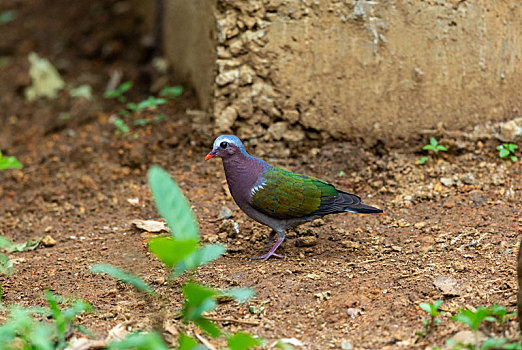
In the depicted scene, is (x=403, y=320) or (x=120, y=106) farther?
(x=120, y=106)

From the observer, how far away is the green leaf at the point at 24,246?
4.60 meters

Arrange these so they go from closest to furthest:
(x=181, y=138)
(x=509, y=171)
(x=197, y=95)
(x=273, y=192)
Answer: (x=273, y=192)
(x=509, y=171)
(x=181, y=138)
(x=197, y=95)

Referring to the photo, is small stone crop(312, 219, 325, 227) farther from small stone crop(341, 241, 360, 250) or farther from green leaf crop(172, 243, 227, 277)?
green leaf crop(172, 243, 227, 277)

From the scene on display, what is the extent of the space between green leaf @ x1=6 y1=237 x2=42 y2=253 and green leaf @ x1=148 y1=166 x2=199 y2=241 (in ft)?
7.79

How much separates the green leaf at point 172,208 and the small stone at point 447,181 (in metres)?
2.90

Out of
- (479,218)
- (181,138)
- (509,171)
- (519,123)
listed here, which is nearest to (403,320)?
(479,218)

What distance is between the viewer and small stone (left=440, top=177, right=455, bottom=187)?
16.2 ft

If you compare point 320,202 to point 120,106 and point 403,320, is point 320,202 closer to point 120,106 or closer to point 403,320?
point 403,320

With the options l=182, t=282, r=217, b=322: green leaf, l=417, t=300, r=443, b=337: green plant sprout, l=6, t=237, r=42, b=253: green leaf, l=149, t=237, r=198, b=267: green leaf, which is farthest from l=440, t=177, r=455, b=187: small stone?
l=6, t=237, r=42, b=253: green leaf

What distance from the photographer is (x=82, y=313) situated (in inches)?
135

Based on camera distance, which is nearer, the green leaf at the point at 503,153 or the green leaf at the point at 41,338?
the green leaf at the point at 41,338

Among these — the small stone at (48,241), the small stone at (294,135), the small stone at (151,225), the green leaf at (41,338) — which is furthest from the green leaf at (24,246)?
the small stone at (294,135)

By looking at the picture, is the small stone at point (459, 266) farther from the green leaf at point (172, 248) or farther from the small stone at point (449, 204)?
the green leaf at point (172, 248)

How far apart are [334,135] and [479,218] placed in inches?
58.5
